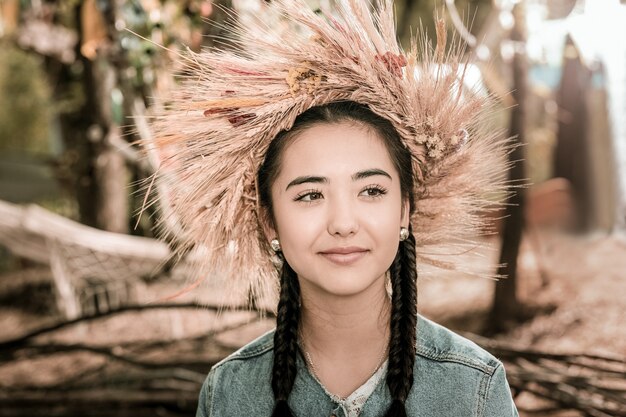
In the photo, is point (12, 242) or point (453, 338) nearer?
point (453, 338)

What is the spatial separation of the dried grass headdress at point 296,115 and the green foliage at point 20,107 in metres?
6.49

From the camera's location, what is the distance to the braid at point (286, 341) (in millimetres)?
1466

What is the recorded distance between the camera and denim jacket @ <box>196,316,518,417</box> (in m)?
1.42

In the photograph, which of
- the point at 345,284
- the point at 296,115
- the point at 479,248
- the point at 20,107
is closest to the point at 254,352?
the point at 345,284

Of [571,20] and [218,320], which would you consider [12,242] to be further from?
[571,20]

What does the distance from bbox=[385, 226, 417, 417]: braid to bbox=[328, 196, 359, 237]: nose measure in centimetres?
22

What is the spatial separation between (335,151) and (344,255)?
224 mm

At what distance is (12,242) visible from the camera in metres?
3.44

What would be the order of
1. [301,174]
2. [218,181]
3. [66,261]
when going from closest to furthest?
[301,174] < [218,181] < [66,261]

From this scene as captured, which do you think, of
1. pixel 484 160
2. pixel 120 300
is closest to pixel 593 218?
pixel 484 160

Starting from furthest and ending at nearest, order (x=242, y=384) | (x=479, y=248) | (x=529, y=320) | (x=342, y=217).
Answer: (x=529, y=320) < (x=479, y=248) < (x=242, y=384) < (x=342, y=217)

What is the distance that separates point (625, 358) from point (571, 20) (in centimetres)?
126

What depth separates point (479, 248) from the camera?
247 cm

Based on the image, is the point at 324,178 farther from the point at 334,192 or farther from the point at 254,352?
the point at 254,352
